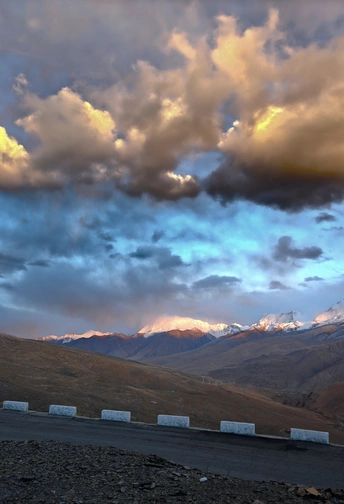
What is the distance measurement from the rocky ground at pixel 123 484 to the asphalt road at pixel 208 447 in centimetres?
196

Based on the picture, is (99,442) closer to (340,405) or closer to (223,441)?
(223,441)

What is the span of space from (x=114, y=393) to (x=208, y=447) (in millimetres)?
40615

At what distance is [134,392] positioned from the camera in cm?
5922

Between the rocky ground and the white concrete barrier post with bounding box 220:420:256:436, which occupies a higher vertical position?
the white concrete barrier post with bounding box 220:420:256:436

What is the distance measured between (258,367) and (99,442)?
553ft

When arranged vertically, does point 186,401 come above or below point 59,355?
below

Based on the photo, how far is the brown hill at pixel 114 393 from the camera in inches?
1855

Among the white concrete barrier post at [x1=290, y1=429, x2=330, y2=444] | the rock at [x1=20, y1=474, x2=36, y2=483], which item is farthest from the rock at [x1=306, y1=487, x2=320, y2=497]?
the white concrete barrier post at [x1=290, y1=429, x2=330, y2=444]

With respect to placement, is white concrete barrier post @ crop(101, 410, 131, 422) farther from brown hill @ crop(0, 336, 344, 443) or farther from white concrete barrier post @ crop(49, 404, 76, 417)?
brown hill @ crop(0, 336, 344, 443)

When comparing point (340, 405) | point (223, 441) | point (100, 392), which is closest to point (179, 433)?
point (223, 441)

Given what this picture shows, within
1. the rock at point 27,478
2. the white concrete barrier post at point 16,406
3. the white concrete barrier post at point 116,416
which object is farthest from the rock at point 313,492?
the white concrete barrier post at point 16,406

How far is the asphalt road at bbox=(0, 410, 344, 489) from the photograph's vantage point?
14.5m

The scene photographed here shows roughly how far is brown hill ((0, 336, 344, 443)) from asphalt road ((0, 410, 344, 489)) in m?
22.0

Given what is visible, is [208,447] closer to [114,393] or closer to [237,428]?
[237,428]
